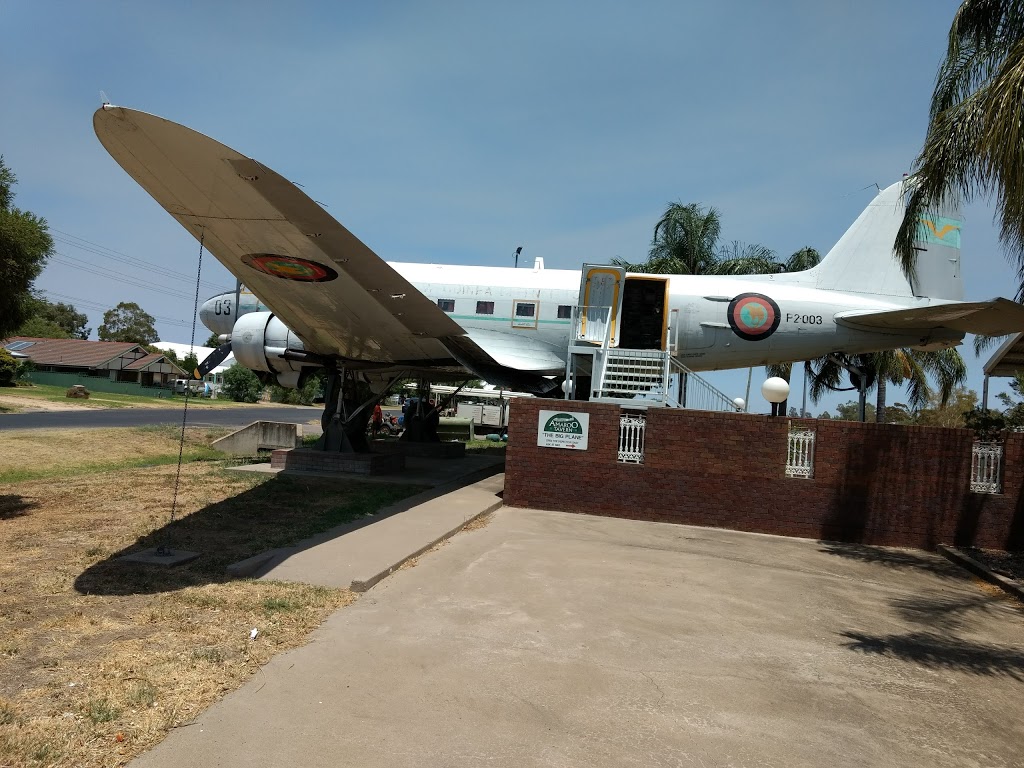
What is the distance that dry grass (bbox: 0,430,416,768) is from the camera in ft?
12.7

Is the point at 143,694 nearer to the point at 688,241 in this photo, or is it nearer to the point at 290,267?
the point at 290,267

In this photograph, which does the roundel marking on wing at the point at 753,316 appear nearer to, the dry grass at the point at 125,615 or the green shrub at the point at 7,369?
the dry grass at the point at 125,615

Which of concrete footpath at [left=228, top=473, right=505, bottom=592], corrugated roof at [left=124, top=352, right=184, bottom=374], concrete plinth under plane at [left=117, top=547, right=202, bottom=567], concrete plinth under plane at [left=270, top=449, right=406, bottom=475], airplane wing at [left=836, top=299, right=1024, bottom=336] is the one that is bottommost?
concrete plinth under plane at [left=117, top=547, right=202, bottom=567]

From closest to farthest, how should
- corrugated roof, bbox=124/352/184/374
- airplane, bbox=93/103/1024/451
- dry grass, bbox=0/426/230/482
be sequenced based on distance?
airplane, bbox=93/103/1024/451
dry grass, bbox=0/426/230/482
corrugated roof, bbox=124/352/184/374

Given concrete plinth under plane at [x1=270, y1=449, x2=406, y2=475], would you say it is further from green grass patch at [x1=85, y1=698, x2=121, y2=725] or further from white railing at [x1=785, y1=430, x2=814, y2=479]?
green grass patch at [x1=85, y1=698, x2=121, y2=725]

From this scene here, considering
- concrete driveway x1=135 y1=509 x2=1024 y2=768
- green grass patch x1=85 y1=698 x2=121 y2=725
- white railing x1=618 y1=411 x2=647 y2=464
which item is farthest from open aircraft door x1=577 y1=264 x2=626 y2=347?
green grass patch x1=85 y1=698 x2=121 y2=725

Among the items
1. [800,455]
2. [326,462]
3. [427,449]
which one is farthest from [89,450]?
[800,455]

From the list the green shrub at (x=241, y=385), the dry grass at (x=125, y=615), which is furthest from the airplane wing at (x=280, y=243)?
the green shrub at (x=241, y=385)

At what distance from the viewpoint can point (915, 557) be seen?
36.1 ft

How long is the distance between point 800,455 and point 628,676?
8.14 m

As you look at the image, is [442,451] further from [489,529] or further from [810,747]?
[810,747]

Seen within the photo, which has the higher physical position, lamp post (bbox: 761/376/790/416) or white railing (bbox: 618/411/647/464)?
lamp post (bbox: 761/376/790/416)

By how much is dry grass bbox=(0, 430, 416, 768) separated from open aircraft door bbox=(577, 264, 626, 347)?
7422 mm

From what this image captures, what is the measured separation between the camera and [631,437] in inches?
496
